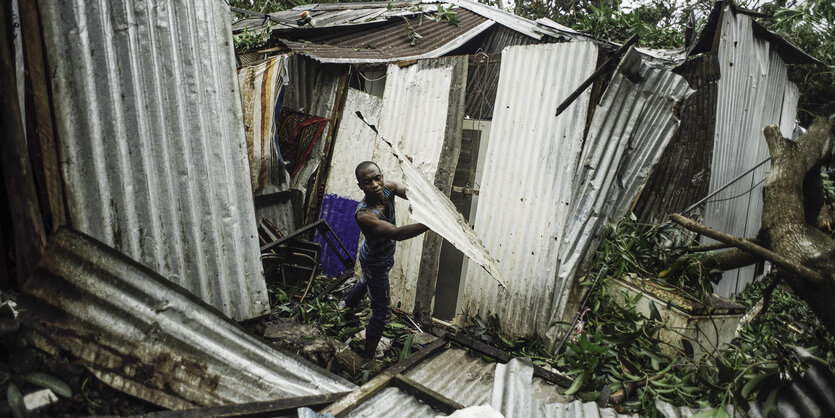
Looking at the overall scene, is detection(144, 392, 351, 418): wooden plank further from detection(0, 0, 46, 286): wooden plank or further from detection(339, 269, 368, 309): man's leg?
detection(339, 269, 368, 309): man's leg

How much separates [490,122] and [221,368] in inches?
145

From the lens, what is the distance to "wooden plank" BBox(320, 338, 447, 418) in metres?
2.55

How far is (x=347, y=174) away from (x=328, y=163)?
0.37 meters

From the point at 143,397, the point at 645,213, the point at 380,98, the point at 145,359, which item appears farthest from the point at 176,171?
the point at 645,213

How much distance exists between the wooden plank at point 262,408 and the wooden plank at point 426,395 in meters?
0.50

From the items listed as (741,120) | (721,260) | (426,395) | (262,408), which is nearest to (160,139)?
(262,408)

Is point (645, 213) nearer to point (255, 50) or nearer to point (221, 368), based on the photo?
point (221, 368)

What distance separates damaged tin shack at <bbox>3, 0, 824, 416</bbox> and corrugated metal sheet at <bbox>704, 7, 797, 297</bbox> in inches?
1.8

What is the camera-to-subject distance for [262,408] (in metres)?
2.36

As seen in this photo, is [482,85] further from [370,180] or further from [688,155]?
[688,155]

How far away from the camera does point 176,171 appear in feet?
8.36

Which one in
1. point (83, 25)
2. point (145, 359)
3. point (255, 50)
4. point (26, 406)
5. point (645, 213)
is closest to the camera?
point (26, 406)

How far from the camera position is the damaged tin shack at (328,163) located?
2160 millimetres

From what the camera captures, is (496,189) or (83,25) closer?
(83,25)
